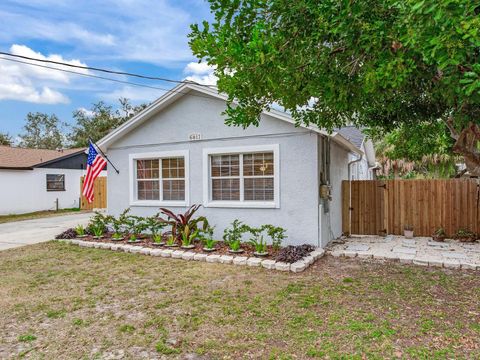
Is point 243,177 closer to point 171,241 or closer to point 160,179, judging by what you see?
point 171,241

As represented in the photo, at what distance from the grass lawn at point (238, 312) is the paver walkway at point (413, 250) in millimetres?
462

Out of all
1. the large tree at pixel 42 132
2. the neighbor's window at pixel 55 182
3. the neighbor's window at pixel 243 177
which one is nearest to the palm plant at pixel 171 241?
the neighbor's window at pixel 243 177

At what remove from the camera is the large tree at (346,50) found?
2641 mm

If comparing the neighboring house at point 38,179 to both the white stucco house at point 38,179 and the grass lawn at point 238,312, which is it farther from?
the grass lawn at point 238,312

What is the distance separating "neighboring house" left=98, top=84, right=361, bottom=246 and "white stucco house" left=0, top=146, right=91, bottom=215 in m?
11.2

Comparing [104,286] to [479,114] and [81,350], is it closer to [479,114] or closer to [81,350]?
[81,350]

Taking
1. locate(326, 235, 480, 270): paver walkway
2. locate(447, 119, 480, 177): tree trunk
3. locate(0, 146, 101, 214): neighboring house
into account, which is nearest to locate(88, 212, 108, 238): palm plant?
locate(326, 235, 480, 270): paver walkway

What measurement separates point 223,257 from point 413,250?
4.32 metres

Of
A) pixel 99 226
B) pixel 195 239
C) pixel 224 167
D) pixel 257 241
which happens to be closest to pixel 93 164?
pixel 99 226

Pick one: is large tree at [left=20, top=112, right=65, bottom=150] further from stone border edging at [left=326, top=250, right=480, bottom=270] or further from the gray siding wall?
stone border edging at [left=326, top=250, right=480, bottom=270]

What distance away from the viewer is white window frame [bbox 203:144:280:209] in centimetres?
779

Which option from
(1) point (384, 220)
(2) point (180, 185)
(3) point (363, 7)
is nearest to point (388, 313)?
(3) point (363, 7)

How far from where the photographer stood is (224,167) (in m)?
8.60

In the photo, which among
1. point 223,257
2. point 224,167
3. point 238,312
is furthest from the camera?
point 224,167
